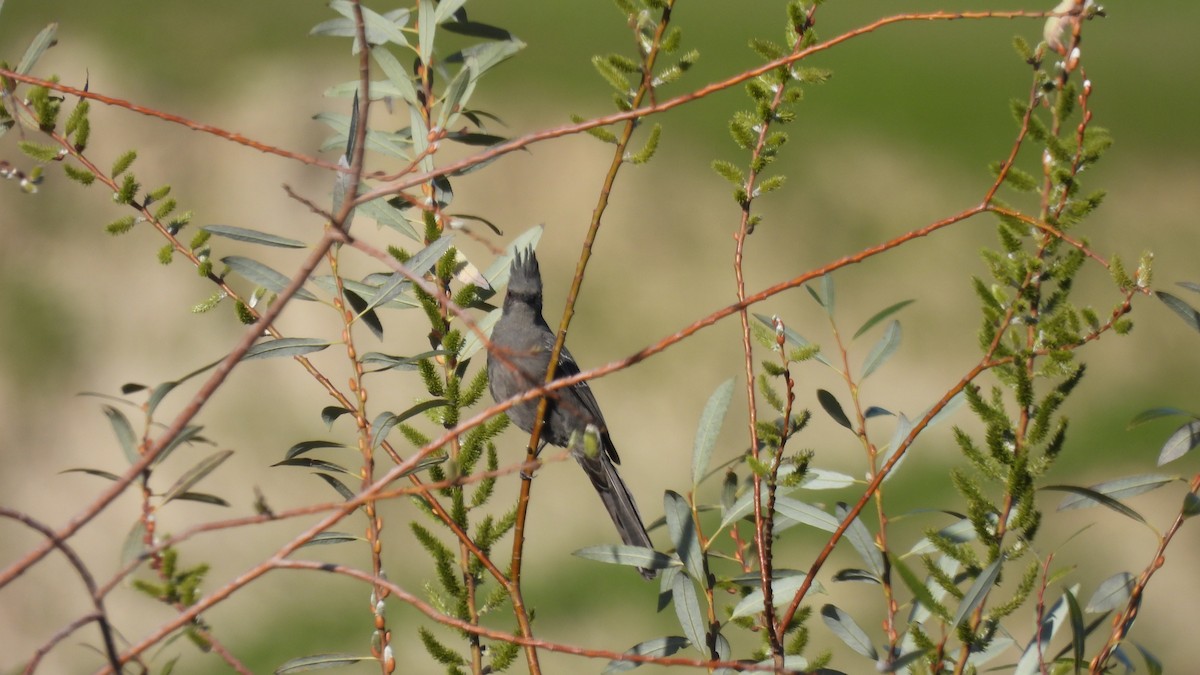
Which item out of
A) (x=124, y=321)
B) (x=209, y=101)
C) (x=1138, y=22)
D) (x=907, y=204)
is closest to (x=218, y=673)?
(x=124, y=321)

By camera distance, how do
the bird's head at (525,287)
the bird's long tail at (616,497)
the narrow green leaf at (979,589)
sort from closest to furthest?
the narrow green leaf at (979,589), the bird's long tail at (616,497), the bird's head at (525,287)

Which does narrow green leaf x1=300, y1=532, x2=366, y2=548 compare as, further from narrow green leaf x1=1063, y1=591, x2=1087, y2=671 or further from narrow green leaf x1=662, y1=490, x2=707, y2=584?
narrow green leaf x1=1063, y1=591, x2=1087, y2=671

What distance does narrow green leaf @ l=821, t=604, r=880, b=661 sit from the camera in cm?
92

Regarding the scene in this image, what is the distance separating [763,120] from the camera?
94 centimetres

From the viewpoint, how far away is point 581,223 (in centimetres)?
181

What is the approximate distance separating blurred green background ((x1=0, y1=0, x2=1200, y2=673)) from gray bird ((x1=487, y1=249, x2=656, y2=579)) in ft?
0.18

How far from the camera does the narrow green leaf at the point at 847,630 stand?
3.00ft

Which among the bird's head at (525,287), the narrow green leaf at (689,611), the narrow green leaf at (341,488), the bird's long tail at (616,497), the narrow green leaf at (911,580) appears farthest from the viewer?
the bird's head at (525,287)

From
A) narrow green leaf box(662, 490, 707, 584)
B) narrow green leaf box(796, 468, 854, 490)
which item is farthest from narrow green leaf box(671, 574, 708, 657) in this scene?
narrow green leaf box(796, 468, 854, 490)

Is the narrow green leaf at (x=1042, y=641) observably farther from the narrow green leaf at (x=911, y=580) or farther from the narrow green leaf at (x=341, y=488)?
the narrow green leaf at (x=341, y=488)

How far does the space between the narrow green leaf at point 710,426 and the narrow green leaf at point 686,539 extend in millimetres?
61

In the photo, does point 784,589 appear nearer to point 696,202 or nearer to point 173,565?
point 173,565

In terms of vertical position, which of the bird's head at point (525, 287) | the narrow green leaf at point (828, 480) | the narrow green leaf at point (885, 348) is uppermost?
the bird's head at point (525, 287)

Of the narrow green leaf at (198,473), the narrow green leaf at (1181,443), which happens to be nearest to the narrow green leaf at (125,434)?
the narrow green leaf at (198,473)
